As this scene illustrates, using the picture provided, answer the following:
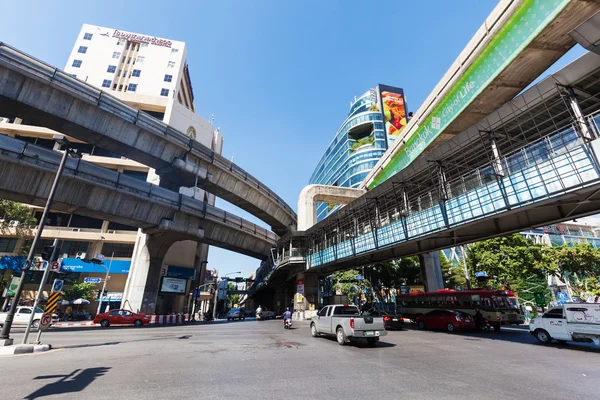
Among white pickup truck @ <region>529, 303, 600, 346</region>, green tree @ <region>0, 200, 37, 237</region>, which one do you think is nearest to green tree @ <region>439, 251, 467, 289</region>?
white pickup truck @ <region>529, 303, 600, 346</region>

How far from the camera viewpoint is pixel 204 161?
28.3 metres

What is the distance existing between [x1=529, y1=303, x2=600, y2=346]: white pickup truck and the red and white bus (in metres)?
7.85

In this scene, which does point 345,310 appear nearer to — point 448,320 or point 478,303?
point 448,320

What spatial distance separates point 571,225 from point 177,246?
9571 cm

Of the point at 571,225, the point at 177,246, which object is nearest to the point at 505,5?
the point at 177,246

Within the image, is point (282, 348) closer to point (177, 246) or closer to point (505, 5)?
point (505, 5)

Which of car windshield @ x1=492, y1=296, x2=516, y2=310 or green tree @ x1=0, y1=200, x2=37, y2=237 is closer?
car windshield @ x1=492, y1=296, x2=516, y2=310

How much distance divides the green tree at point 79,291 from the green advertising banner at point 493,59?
4557 centimetres

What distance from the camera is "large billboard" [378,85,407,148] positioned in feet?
299

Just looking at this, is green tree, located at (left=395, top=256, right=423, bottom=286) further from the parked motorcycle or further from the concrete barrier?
the concrete barrier

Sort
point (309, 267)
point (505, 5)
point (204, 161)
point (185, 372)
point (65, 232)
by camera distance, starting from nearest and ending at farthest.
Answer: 1. point (185, 372)
2. point (505, 5)
3. point (204, 161)
4. point (309, 267)
5. point (65, 232)

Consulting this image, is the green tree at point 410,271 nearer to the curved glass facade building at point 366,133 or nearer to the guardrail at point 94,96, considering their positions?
the guardrail at point 94,96

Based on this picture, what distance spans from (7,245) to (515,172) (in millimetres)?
61818

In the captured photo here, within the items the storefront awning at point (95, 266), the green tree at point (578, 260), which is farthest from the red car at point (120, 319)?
the green tree at point (578, 260)
